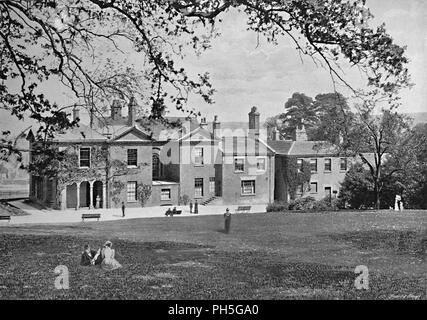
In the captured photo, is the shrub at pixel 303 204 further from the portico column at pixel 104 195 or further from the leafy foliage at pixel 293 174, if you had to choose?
the portico column at pixel 104 195

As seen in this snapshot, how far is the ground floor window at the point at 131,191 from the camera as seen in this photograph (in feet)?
15.4

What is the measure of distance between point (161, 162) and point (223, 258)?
109 centimetres

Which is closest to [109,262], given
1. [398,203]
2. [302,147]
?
[302,147]

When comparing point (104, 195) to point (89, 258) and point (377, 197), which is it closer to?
point (89, 258)

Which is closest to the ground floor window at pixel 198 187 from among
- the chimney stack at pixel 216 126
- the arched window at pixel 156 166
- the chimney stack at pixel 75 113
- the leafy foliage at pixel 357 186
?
the arched window at pixel 156 166

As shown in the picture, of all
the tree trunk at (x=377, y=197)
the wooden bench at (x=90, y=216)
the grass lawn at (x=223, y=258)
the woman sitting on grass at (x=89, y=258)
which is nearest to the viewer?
the grass lawn at (x=223, y=258)

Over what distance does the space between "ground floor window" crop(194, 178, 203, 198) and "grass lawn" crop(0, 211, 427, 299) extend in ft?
0.77

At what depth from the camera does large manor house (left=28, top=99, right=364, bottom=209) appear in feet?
15.3

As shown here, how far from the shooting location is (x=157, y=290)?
4.29 m

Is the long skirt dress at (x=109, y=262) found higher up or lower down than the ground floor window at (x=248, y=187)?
lower down

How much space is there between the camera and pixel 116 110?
4.75 m

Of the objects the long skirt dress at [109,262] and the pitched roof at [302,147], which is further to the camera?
the pitched roof at [302,147]

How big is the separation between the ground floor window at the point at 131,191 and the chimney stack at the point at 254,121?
49.7 inches
